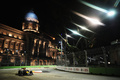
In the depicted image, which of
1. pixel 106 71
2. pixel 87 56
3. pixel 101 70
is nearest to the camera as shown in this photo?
pixel 106 71

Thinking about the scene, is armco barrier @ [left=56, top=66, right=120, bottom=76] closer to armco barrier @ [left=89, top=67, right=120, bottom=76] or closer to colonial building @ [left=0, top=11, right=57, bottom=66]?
armco barrier @ [left=89, top=67, right=120, bottom=76]

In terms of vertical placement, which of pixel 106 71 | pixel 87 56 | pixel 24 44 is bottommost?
pixel 106 71

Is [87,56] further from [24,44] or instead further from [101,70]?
[24,44]

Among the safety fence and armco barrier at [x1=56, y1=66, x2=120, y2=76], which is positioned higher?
the safety fence

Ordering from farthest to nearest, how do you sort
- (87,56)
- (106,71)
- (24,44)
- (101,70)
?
(24,44)
(87,56)
(101,70)
(106,71)

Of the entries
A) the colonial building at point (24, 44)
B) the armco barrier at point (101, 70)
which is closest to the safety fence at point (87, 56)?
the armco barrier at point (101, 70)

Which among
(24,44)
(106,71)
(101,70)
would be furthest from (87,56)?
(24,44)

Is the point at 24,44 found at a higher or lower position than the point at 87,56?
higher

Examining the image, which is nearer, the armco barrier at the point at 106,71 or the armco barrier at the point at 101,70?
→ the armco barrier at the point at 106,71

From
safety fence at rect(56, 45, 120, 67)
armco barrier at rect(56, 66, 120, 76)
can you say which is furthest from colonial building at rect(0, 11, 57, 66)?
armco barrier at rect(56, 66, 120, 76)

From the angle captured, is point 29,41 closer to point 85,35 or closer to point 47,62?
point 47,62

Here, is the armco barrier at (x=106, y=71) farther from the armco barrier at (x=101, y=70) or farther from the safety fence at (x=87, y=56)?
the safety fence at (x=87, y=56)

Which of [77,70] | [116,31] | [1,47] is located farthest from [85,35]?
[1,47]

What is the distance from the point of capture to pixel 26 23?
84375mm
